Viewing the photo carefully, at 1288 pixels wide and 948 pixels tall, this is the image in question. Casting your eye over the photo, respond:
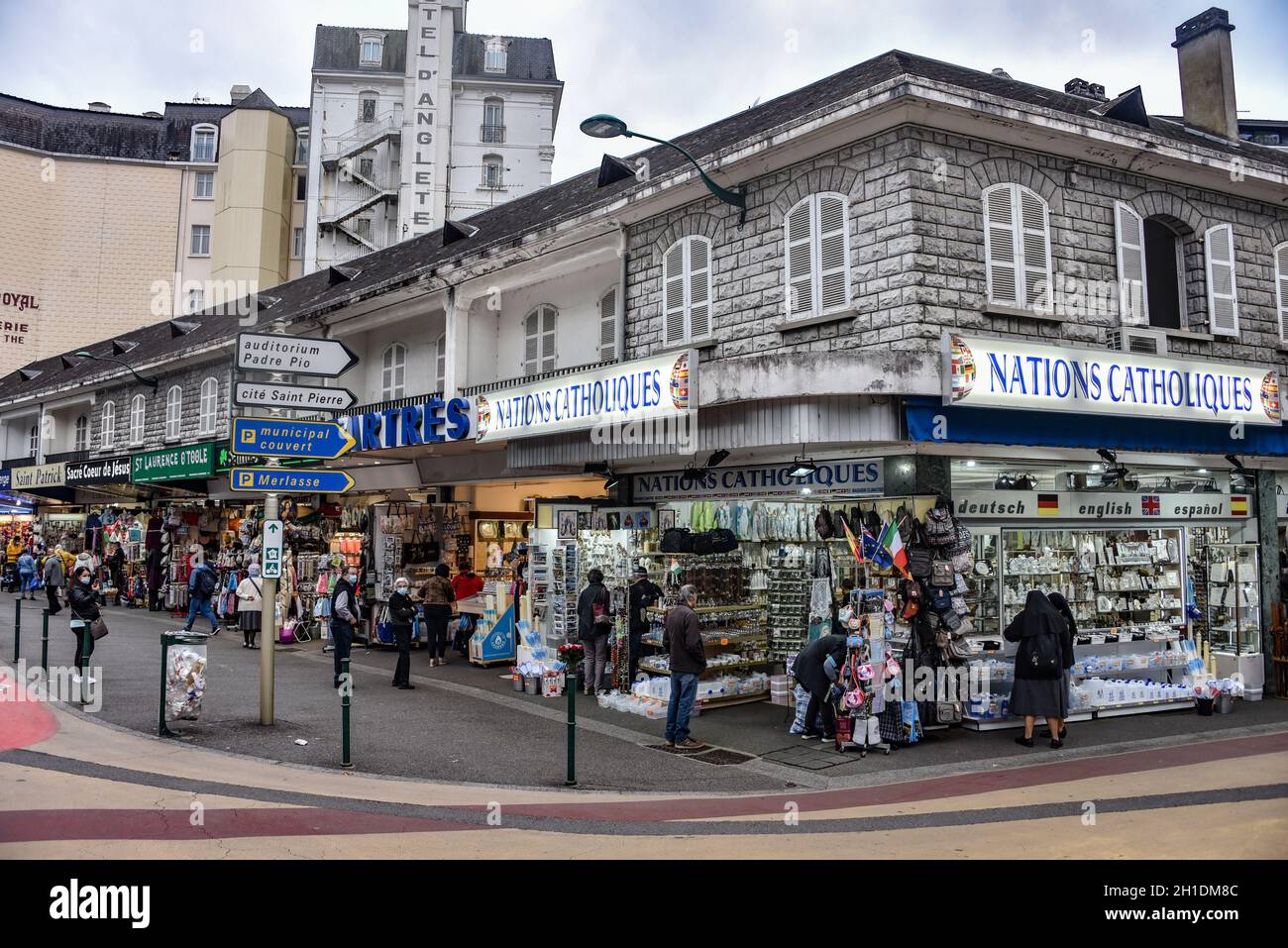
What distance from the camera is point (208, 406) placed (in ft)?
→ 82.2

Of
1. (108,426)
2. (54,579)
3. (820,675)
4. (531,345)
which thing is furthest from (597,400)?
(108,426)

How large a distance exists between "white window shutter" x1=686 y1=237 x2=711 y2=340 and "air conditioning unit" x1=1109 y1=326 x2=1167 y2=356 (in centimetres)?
535

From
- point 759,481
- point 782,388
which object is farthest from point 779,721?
point 782,388

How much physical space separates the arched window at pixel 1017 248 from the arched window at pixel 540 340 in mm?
8274

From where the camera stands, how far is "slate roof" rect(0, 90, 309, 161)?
40.7 metres

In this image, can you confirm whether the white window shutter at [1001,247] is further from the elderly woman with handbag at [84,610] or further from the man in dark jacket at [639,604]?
the elderly woman with handbag at [84,610]

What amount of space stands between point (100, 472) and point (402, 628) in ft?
58.4

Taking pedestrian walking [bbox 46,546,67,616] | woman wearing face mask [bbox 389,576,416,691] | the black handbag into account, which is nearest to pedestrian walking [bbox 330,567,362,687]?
woman wearing face mask [bbox 389,576,416,691]

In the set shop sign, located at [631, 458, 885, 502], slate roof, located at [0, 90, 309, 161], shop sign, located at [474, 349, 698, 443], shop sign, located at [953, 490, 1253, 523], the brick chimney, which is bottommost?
shop sign, located at [953, 490, 1253, 523]

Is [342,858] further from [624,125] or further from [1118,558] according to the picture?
[1118,558]

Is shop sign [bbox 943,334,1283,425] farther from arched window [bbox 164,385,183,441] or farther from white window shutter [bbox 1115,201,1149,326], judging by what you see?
arched window [bbox 164,385,183,441]

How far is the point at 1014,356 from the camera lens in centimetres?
1066

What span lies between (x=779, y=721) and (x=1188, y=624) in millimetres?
6473

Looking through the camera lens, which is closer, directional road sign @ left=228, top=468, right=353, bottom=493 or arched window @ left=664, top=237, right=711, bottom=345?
directional road sign @ left=228, top=468, right=353, bottom=493
